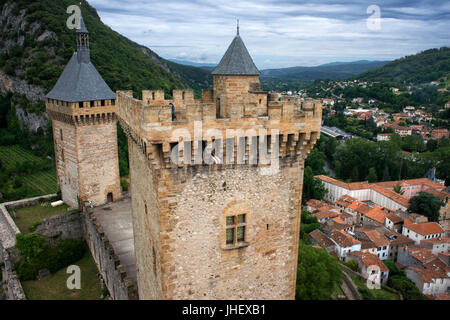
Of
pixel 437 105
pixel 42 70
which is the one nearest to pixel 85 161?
pixel 42 70

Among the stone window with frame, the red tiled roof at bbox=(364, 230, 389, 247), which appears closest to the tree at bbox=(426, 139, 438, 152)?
the red tiled roof at bbox=(364, 230, 389, 247)

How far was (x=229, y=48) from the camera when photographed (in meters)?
10.0

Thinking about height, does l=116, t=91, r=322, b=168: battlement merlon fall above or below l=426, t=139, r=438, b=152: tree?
above

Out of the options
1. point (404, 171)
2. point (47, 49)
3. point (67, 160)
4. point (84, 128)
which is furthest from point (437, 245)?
point (47, 49)

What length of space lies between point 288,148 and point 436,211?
5337cm

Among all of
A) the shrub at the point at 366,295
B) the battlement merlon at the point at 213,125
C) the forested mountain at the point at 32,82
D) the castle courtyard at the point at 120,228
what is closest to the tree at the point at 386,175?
the shrub at the point at 366,295

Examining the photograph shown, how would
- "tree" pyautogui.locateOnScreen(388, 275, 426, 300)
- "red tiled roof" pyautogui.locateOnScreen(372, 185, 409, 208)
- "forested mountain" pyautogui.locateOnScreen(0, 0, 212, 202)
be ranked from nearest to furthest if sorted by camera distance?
"tree" pyautogui.locateOnScreen(388, 275, 426, 300) < "forested mountain" pyautogui.locateOnScreen(0, 0, 212, 202) < "red tiled roof" pyautogui.locateOnScreen(372, 185, 409, 208)

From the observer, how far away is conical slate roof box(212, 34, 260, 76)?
9.38 metres

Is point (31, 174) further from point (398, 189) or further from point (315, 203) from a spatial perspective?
→ point (398, 189)

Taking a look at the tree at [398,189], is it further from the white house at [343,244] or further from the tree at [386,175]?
the white house at [343,244]

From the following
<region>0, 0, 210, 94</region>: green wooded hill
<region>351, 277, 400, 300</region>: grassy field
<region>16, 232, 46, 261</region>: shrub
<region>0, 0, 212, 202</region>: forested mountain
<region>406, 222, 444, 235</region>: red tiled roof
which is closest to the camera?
<region>16, 232, 46, 261</region>: shrub

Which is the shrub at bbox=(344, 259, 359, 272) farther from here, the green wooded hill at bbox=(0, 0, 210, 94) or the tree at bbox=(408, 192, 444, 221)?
the green wooded hill at bbox=(0, 0, 210, 94)

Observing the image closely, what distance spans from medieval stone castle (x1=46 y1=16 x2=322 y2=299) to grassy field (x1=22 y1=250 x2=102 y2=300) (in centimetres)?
1014
